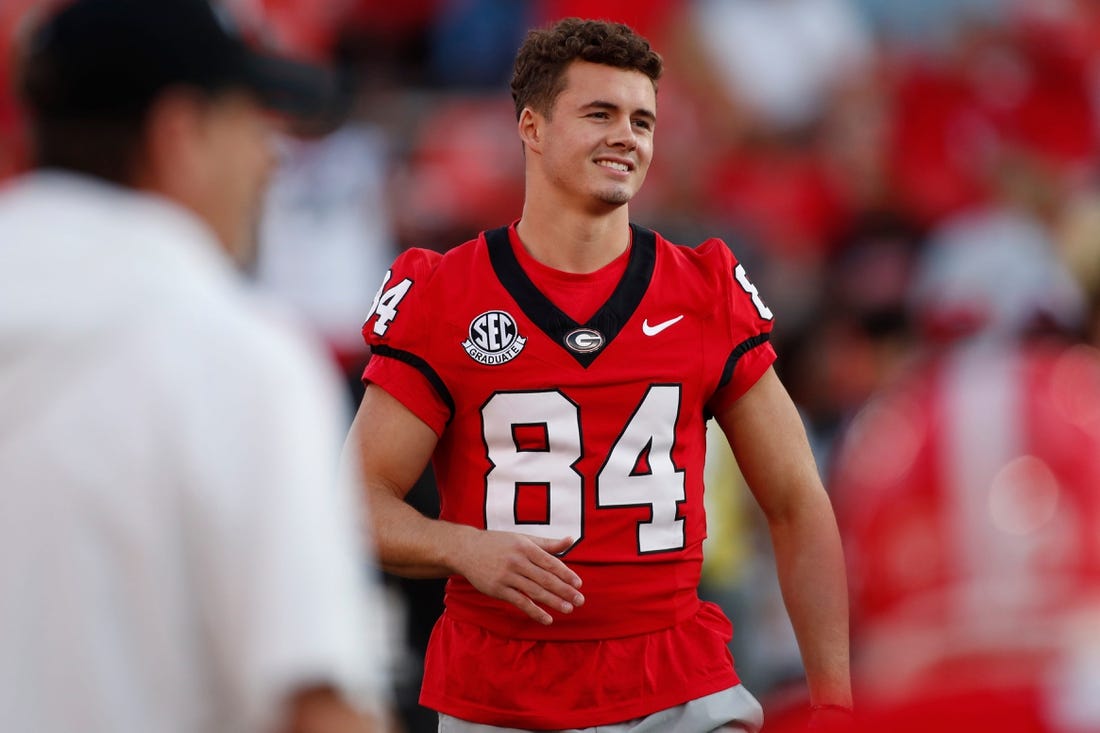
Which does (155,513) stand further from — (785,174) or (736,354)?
(785,174)

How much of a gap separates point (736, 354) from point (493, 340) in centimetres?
62

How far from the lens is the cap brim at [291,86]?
2508 mm

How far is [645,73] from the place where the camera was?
4691mm

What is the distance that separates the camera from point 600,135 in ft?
Answer: 15.1

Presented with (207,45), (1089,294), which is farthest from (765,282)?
(207,45)

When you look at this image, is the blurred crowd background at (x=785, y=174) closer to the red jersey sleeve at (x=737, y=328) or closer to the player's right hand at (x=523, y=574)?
the red jersey sleeve at (x=737, y=328)

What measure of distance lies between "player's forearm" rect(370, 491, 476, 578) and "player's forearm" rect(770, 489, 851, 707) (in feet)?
2.95

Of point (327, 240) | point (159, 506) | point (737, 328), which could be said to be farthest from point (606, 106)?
point (327, 240)

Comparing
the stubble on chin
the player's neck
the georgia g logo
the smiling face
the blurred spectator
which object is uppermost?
the blurred spectator

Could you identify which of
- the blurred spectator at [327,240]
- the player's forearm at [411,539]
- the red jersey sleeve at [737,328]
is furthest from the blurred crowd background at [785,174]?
the player's forearm at [411,539]

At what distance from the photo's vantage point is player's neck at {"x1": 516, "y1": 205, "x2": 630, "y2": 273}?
4.66 m

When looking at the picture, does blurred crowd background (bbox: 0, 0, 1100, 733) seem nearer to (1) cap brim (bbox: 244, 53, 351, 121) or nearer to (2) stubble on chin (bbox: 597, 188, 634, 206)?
(2) stubble on chin (bbox: 597, 188, 634, 206)

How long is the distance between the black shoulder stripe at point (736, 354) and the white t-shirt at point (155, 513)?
2.37m

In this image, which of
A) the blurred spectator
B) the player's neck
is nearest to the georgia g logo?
the player's neck
